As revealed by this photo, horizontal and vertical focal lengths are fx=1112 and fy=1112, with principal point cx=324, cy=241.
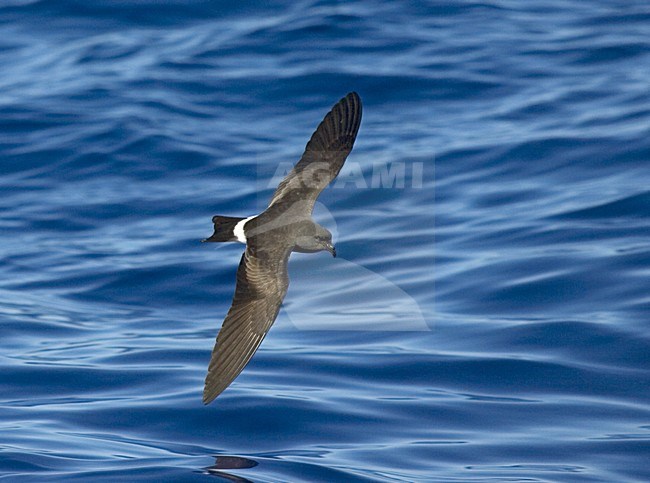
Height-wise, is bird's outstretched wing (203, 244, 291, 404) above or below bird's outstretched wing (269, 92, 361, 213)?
below

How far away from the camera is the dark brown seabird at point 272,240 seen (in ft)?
19.7

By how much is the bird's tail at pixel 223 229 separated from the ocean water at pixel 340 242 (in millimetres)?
1315

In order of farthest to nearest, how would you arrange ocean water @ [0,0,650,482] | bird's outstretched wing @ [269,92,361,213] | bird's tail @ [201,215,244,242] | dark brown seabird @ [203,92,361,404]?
ocean water @ [0,0,650,482]
bird's outstretched wing @ [269,92,361,213]
bird's tail @ [201,215,244,242]
dark brown seabird @ [203,92,361,404]

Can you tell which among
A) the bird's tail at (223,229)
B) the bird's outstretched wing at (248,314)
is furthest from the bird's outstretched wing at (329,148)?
the bird's outstretched wing at (248,314)

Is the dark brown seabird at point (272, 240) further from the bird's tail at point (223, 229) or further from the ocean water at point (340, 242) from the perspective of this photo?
the ocean water at point (340, 242)

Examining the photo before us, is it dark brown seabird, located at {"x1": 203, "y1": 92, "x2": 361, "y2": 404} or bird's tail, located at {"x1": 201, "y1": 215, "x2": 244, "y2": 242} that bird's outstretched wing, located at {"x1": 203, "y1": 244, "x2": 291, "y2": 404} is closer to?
dark brown seabird, located at {"x1": 203, "y1": 92, "x2": 361, "y2": 404}

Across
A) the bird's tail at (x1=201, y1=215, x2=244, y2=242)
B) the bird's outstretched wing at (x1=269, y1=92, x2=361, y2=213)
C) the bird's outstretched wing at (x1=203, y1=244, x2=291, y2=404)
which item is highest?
the bird's outstretched wing at (x1=269, y1=92, x2=361, y2=213)

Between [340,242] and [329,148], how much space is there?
10.8ft

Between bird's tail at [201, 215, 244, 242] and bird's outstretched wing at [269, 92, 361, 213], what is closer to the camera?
bird's tail at [201, 215, 244, 242]

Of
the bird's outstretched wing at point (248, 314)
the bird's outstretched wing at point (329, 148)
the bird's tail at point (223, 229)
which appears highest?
the bird's outstretched wing at point (329, 148)

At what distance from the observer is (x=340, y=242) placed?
10.2 m

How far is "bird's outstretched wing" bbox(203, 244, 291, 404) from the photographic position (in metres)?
5.90

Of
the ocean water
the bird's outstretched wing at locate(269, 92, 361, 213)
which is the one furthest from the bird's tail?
the ocean water

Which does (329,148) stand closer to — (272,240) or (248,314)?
(272,240)
